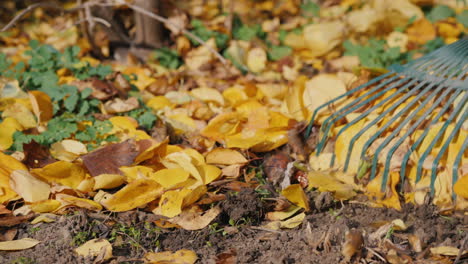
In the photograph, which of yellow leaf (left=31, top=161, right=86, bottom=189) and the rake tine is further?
the rake tine

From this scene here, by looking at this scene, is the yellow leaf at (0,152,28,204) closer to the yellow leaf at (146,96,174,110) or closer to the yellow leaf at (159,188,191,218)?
the yellow leaf at (159,188,191,218)

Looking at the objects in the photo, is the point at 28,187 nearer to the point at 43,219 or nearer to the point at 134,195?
the point at 43,219

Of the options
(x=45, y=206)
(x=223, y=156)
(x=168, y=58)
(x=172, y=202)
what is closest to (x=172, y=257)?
(x=172, y=202)

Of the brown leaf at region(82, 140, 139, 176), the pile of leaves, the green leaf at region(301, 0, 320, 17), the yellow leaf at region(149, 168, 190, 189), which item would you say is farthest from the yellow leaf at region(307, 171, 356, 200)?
the green leaf at region(301, 0, 320, 17)

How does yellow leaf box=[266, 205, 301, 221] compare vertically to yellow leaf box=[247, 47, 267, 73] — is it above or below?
below

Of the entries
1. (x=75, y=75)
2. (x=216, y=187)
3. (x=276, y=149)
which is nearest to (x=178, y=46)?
(x=75, y=75)

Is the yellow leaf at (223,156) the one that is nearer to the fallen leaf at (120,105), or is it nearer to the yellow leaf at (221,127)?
the yellow leaf at (221,127)
